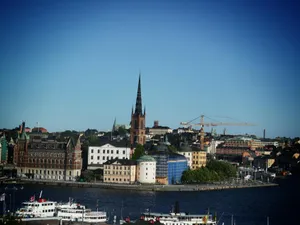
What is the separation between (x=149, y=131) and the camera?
345 feet

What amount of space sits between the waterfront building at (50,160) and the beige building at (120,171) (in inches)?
119

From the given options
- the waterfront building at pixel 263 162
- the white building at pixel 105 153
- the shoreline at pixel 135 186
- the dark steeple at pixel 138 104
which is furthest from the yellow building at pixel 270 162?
the white building at pixel 105 153

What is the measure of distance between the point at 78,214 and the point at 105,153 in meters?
25.0

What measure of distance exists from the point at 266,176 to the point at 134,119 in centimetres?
1557

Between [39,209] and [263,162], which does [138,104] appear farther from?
[39,209]

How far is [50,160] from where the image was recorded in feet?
174

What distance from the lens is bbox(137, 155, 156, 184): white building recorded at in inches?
1971

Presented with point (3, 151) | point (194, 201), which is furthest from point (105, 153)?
point (194, 201)

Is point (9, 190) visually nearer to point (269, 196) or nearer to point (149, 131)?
point (269, 196)

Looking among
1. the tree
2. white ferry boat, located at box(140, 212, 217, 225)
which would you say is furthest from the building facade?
white ferry boat, located at box(140, 212, 217, 225)

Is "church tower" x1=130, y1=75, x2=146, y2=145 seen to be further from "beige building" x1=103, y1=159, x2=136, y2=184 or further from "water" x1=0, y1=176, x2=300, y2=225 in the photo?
"water" x1=0, y1=176, x2=300, y2=225

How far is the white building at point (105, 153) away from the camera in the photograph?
54750mm

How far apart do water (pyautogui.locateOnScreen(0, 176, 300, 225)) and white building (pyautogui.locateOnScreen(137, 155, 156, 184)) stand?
4081mm

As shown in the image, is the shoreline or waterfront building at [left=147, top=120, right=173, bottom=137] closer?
the shoreline
